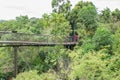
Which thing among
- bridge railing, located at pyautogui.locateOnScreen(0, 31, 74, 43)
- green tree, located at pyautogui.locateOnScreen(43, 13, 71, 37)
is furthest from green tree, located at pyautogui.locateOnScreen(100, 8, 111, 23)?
green tree, located at pyautogui.locateOnScreen(43, 13, 71, 37)

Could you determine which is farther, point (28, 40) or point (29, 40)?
point (29, 40)

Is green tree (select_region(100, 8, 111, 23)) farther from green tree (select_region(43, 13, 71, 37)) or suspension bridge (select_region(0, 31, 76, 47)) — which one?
green tree (select_region(43, 13, 71, 37))

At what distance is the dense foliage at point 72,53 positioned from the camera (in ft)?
77.9

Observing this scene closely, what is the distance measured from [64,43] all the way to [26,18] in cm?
3151

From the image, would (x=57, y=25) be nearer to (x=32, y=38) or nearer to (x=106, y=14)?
(x=32, y=38)

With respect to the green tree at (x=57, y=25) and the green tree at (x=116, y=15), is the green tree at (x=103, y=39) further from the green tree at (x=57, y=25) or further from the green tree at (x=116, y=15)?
the green tree at (x=116, y=15)

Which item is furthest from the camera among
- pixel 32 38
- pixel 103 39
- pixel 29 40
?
A: pixel 32 38

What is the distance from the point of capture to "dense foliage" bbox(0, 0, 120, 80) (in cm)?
2375

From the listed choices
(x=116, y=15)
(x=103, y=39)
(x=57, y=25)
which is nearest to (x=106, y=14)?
(x=116, y=15)

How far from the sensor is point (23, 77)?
3002 centimetres

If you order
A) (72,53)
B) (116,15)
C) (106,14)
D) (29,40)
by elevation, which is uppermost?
(106,14)

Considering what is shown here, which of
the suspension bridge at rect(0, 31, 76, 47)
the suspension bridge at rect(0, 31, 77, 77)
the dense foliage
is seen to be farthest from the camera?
the suspension bridge at rect(0, 31, 77, 77)

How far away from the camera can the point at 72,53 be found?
2611 centimetres

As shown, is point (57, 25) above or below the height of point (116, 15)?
below
